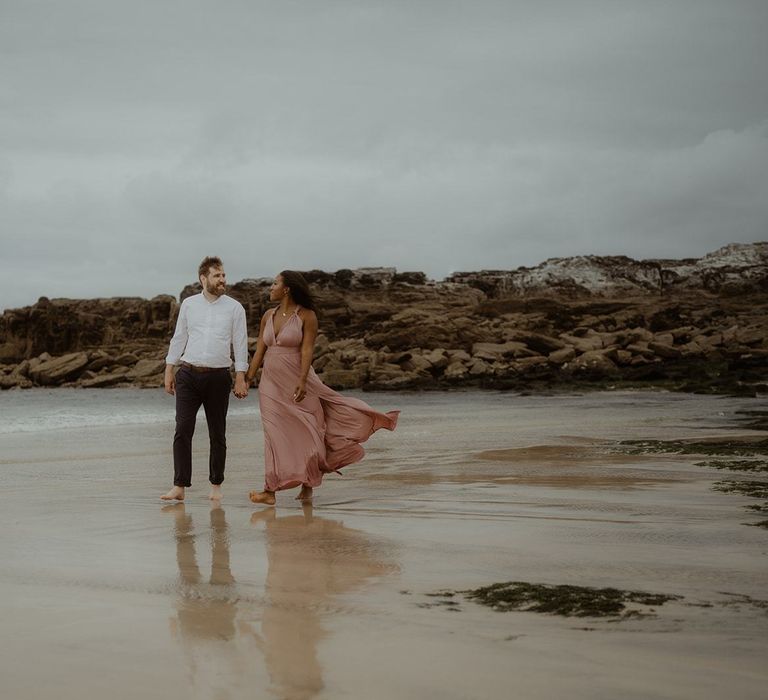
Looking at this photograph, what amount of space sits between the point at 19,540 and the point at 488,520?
8.57ft

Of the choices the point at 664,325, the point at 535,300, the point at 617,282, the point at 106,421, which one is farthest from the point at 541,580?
the point at 617,282

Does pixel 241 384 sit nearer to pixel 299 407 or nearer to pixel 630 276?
pixel 299 407

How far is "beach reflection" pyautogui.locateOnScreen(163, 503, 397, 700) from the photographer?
2.89 metres

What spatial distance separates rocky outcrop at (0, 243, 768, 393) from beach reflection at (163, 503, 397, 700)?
21698 millimetres

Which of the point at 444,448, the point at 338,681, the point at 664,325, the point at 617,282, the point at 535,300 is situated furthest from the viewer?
the point at 617,282

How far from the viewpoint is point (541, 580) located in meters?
4.08

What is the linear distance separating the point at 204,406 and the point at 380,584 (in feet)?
11.8

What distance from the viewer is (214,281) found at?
24.4 ft

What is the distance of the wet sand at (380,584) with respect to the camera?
9.37 ft

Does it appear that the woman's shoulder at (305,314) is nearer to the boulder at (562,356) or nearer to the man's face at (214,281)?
the man's face at (214,281)

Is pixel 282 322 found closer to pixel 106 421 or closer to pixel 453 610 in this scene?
pixel 453 610

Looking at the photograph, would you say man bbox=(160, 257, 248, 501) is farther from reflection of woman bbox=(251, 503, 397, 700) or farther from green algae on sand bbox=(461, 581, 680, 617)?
green algae on sand bbox=(461, 581, 680, 617)

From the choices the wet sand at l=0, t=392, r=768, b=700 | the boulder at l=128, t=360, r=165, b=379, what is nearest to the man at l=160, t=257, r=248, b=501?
the wet sand at l=0, t=392, r=768, b=700

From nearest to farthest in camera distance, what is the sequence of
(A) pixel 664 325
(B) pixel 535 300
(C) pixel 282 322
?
1. (C) pixel 282 322
2. (A) pixel 664 325
3. (B) pixel 535 300
